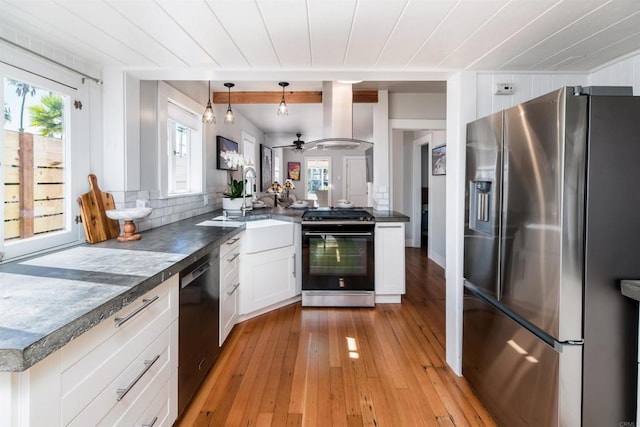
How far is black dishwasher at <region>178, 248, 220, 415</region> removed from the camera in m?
1.69

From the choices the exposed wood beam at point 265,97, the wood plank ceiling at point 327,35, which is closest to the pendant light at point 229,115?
the exposed wood beam at point 265,97

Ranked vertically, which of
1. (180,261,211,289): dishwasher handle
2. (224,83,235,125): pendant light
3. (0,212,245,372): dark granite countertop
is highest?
(224,83,235,125): pendant light

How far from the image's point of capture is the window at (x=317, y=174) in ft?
29.8

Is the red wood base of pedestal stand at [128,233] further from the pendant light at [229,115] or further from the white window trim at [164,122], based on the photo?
the pendant light at [229,115]

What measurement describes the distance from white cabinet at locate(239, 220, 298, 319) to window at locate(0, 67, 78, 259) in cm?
134

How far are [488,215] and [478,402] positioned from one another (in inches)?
43.2

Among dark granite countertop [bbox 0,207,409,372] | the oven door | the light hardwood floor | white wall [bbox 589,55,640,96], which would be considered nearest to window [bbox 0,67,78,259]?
dark granite countertop [bbox 0,207,409,372]

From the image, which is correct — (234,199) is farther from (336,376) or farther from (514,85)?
(514,85)

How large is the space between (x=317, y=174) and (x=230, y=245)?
22.2ft

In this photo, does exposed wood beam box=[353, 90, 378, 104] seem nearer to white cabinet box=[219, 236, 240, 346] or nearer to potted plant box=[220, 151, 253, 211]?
potted plant box=[220, 151, 253, 211]

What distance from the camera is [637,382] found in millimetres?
1270

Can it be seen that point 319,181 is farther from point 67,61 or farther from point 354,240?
point 67,61

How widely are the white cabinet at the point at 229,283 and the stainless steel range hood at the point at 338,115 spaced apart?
161cm

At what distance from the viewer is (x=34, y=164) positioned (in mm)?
1709
